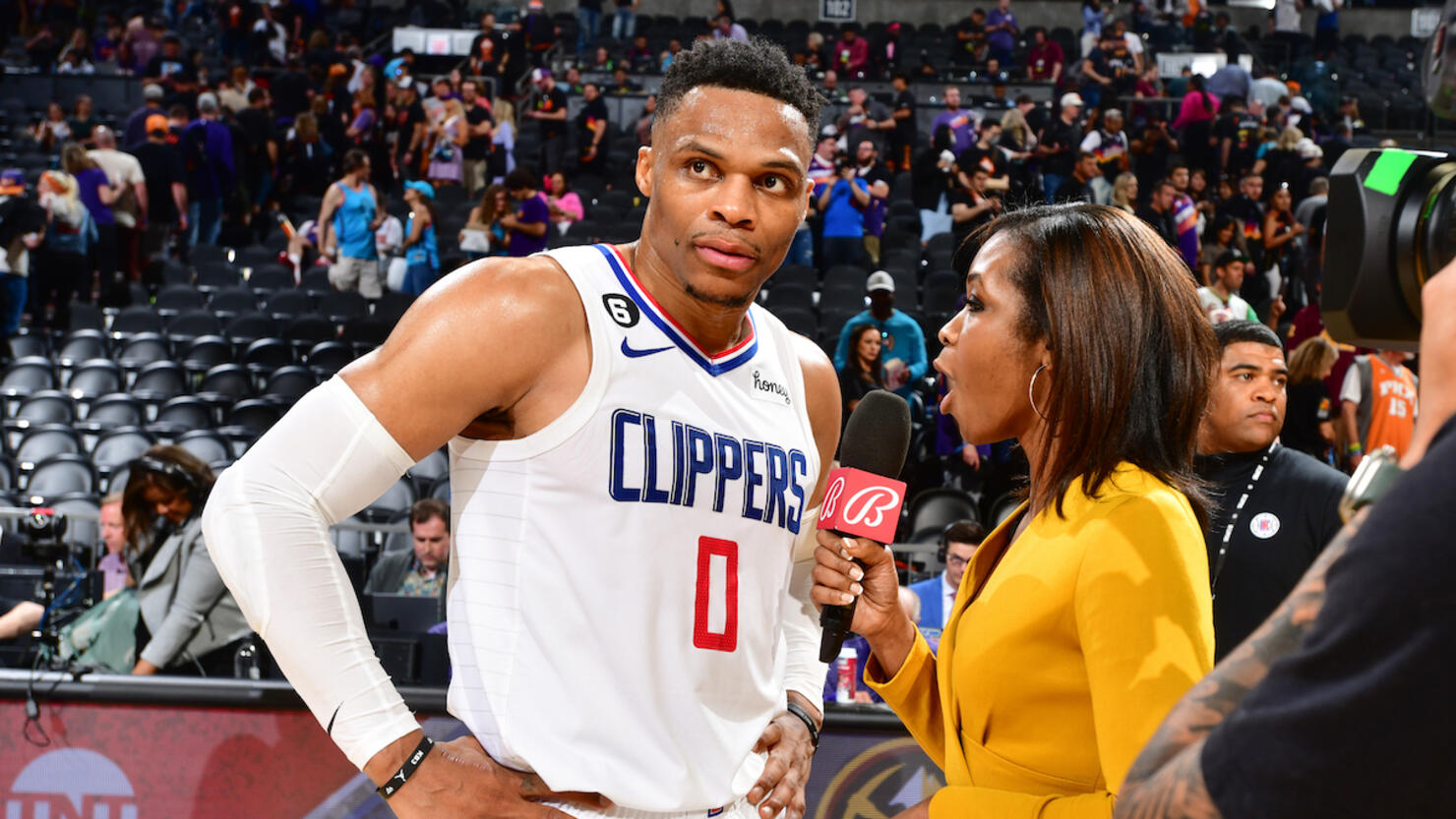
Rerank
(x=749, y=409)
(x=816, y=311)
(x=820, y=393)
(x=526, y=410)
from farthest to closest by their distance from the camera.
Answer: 1. (x=816, y=311)
2. (x=820, y=393)
3. (x=749, y=409)
4. (x=526, y=410)

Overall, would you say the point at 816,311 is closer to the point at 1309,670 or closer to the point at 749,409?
the point at 749,409

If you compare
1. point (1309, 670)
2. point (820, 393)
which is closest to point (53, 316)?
point (820, 393)

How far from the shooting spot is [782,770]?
2.21m

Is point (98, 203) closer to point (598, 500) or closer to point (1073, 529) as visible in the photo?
point (598, 500)

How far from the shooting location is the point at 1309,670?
2.58 feet

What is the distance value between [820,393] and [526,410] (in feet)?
2.38

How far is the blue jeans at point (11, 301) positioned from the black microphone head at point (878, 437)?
10233 millimetres

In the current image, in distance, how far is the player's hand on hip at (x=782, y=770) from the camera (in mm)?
2189

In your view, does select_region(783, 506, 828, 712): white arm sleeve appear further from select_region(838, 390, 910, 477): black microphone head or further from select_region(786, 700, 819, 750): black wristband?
select_region(838, 390, 910, 477): black microphone head

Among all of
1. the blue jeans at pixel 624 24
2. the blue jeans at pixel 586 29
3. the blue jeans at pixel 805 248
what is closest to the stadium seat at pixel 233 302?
the blue jeans at pixel 805 248

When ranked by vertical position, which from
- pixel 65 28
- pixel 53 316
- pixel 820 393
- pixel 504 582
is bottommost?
pixel 53 316

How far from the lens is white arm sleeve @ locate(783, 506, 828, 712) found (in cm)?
242

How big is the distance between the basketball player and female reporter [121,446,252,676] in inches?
129

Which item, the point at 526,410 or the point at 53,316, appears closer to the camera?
the point at 526,410
